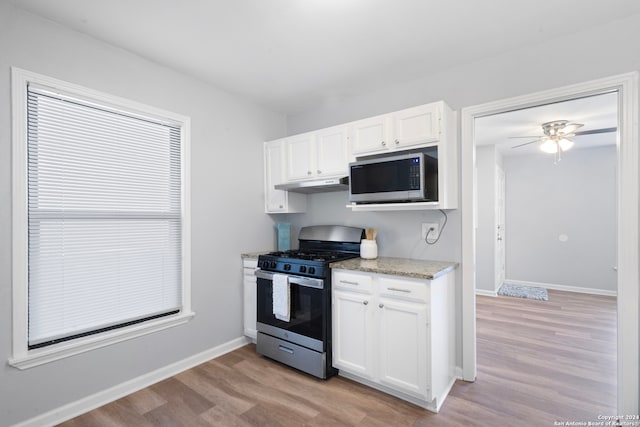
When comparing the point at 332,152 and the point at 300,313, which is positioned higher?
the point at 332,152

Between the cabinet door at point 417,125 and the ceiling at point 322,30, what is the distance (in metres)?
0.43

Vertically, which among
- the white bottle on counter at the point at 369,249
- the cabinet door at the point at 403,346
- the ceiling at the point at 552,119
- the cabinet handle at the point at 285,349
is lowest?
the cabinet handle at the point at 285,349

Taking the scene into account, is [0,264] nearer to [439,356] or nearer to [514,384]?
[439,356]

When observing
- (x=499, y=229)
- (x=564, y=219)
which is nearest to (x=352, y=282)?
(x=499, y=229)

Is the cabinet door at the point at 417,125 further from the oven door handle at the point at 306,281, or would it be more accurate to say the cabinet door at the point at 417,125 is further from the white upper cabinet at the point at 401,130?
the oven door handle at the point at 306,281

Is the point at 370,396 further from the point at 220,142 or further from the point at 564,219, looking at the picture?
the point at 564,219

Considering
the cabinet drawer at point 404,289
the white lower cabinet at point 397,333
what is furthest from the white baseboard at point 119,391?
the cabinet drawer at point 404,289

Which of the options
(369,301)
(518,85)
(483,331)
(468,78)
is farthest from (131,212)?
(483,331)

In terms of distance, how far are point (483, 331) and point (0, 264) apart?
14.0ft

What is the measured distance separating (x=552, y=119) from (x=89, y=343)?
519 cm

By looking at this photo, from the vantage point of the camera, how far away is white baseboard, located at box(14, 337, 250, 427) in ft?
6.48

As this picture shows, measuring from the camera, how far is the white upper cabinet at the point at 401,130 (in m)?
2.34

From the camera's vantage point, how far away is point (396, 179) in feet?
7.91

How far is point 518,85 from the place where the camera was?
2.32 m
